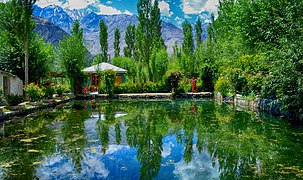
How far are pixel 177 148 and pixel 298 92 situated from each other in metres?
4.68

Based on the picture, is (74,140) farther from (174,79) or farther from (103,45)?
(103,45)

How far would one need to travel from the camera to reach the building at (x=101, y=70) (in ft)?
91.2

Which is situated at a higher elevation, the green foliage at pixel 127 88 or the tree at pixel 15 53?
the tree at pixel 15 53

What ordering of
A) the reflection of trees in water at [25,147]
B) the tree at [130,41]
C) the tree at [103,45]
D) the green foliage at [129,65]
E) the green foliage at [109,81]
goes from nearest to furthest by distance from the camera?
the reflection of trees in water at [25,147] → the green foliage at [109,81] → the green foliage at [129,65] → the tree at [103,45] → the tree at [130,41]

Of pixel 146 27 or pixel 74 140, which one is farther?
pixel 146 27

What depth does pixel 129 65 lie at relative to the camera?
36.2 meters

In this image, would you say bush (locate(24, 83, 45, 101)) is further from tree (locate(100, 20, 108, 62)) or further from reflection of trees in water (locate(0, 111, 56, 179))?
tree (locate(100, 20, 108, 62))

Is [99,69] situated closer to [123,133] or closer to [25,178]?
[123,133]

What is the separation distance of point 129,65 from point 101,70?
8761 millimetres

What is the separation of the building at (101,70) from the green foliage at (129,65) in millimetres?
869

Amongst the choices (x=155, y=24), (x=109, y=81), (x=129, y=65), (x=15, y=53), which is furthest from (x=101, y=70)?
(x=155, y=24)

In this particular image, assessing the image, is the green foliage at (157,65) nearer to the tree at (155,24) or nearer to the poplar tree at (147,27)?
the poplar tree at (147,27)

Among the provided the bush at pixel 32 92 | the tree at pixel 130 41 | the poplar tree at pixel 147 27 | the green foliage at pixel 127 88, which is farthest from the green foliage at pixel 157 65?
the tree at pixel 130 41

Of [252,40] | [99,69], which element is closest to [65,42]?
[99,69]
